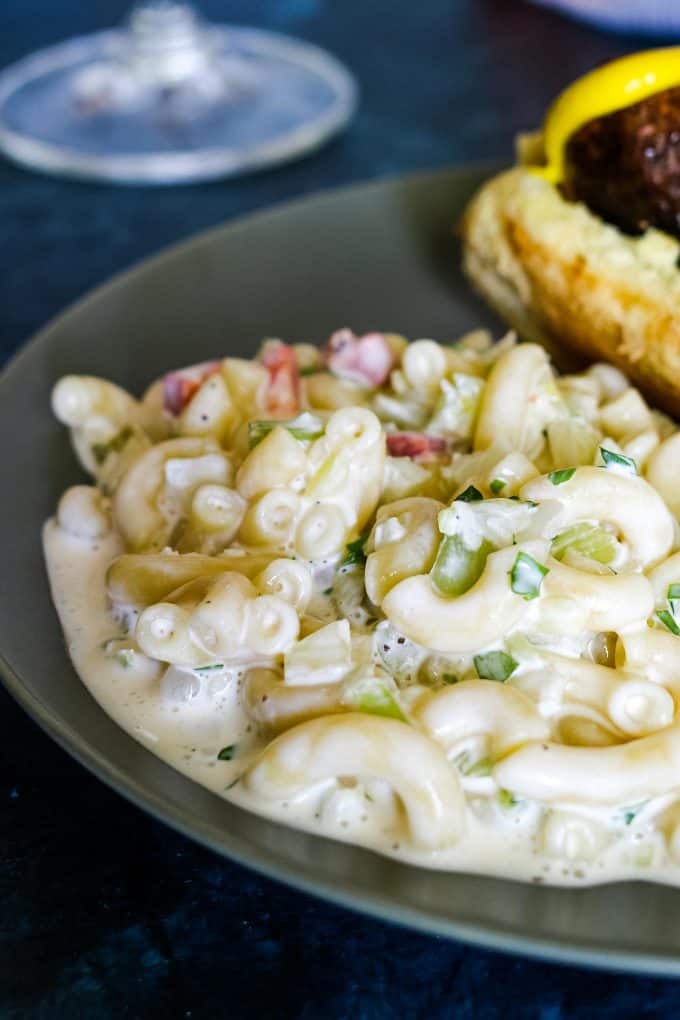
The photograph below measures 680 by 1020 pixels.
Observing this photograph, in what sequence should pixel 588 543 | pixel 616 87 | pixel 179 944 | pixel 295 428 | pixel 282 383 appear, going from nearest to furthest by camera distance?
pixel 179 944 < pixel 588 543 < pixel 295 428 < pixel 282 383 < pixel 616 87

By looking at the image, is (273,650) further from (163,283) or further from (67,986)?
(163,283)

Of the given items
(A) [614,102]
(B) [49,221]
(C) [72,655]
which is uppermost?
(A) [614,102]

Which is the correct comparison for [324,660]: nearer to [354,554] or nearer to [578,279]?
[354,554]

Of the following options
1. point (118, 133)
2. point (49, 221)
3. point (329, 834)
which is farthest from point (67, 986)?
point (118, 133)

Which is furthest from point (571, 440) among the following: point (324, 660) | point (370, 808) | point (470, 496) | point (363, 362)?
point (370, 808)

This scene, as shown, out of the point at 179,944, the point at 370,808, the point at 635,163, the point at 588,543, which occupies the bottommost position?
the point at 179,944

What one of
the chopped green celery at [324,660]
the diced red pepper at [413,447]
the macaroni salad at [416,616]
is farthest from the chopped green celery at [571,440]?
the chopped green celery at [324,660]

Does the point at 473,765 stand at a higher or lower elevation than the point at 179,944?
higher
